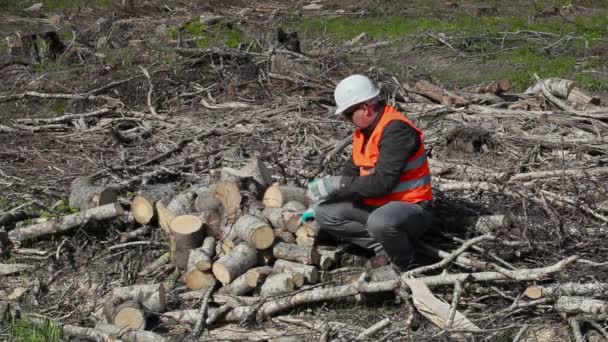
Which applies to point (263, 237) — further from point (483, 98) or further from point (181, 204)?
point (483, 98)

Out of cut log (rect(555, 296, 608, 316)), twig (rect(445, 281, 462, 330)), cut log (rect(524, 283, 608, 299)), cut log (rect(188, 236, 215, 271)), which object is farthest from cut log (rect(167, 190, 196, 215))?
cut log (rect(555, 296, 608, 316))

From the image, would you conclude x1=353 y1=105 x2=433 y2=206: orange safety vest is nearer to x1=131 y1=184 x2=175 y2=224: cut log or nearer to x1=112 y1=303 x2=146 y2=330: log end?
x1=112 y1=303 x2=146 y2=330: log end

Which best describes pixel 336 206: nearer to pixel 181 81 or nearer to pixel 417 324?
pixel 417 324

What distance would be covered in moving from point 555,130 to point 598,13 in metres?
9.50

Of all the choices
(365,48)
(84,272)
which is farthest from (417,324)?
(365,48)

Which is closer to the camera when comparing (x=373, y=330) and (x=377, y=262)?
(x=373, y=330)

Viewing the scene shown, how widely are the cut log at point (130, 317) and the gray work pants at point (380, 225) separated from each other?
58.5 inches

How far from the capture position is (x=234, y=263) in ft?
21.3

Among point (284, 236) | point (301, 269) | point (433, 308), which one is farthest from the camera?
point (284, 236)

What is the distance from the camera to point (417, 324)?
18.8 feet

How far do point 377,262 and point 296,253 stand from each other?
59cm

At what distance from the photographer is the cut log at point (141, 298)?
613 cm

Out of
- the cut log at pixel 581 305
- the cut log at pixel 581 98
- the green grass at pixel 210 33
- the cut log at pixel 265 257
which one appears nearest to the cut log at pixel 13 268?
the cut log at pixel 265 257

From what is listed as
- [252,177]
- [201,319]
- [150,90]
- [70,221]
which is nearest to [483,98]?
[150,90]
